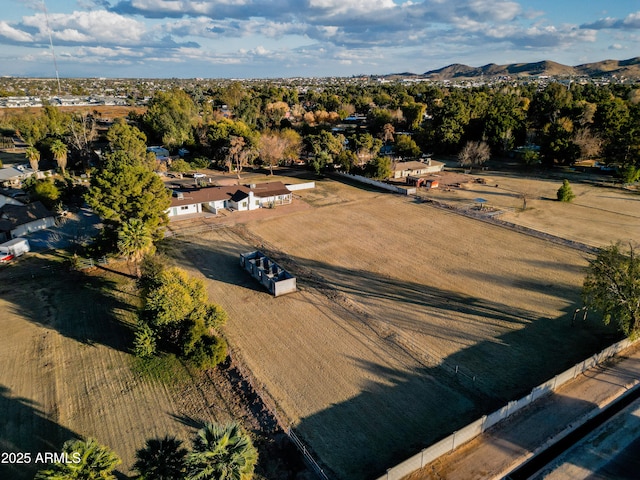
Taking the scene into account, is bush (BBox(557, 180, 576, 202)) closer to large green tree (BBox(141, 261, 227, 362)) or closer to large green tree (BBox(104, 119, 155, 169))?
large green tree (BBox(141, 261, 227, 362))

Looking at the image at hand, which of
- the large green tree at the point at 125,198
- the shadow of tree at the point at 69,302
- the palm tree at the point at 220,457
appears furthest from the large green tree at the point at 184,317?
the large green tree at the point at 125,198

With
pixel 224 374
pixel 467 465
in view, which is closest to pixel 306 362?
pixel 224 374

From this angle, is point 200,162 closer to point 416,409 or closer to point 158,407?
point 158,407

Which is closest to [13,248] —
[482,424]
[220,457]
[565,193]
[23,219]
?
[23,219]

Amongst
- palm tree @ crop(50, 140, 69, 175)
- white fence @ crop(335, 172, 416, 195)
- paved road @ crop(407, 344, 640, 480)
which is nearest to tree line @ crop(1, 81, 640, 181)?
palm tree @ crop(50, 140, 69, 175)

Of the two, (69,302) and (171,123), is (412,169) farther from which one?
(69,302)

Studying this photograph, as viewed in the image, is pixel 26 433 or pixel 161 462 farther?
pixel 26 433

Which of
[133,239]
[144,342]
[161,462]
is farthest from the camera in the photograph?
[133,239]
